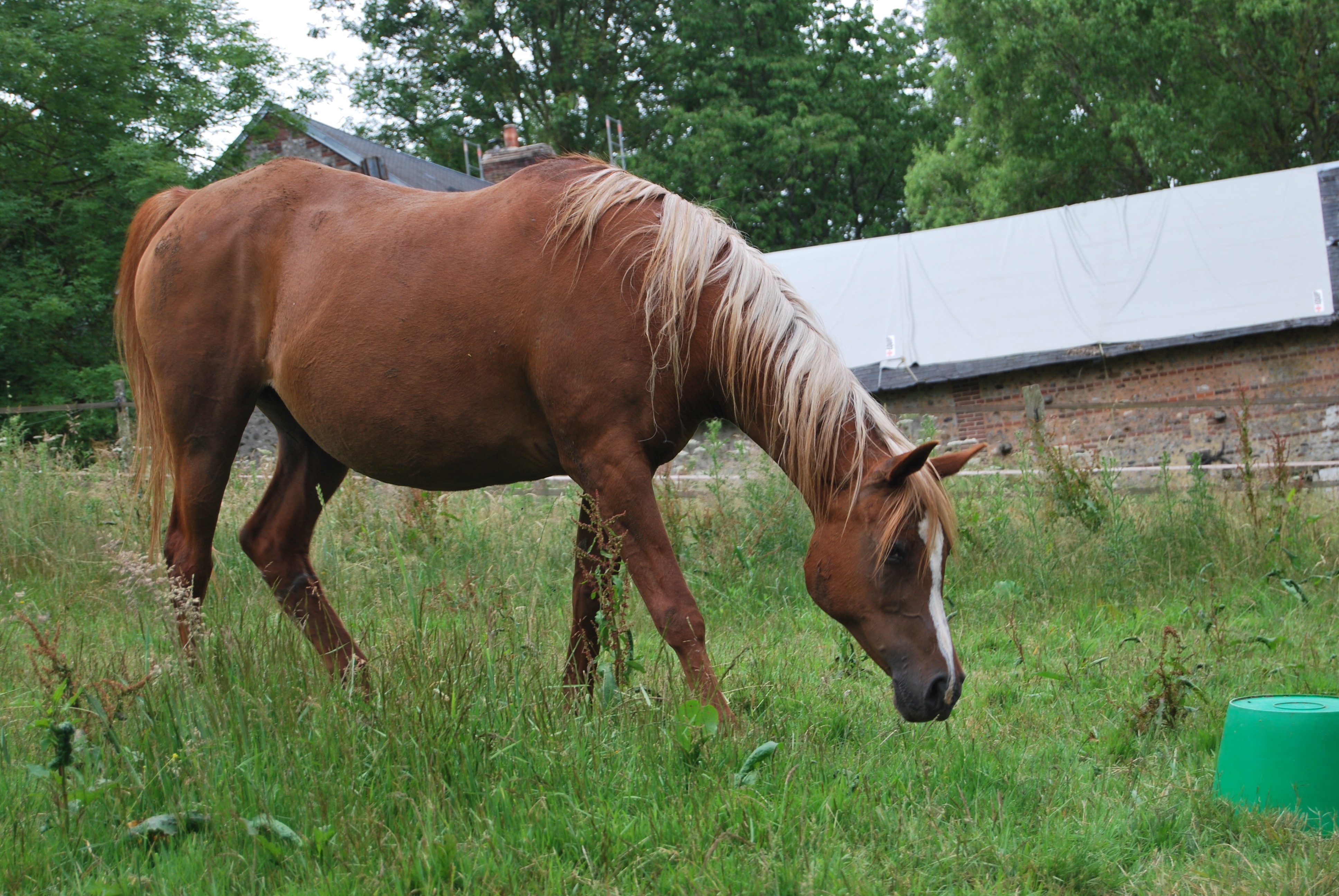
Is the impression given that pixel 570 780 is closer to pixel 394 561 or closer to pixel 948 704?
pixel 948 704

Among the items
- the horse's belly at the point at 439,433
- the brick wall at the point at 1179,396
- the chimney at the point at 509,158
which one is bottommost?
the brick wall at the point at 1179,396

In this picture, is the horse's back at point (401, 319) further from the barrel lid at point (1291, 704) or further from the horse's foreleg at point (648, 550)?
the barrel lid at point (1291, 704)

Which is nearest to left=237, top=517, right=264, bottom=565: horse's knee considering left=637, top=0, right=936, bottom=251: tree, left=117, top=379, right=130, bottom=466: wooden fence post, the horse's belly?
the horse's belly

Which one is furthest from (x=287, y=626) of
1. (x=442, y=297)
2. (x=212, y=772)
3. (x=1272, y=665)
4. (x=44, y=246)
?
(x=44, y=246)

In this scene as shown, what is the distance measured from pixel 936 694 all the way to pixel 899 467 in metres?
0.71

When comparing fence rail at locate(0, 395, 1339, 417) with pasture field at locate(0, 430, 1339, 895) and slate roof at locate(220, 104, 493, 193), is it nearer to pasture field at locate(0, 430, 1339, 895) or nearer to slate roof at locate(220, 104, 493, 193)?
pasture field at locate(0, 430, 1339, 895)

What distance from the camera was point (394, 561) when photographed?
655 centimetres

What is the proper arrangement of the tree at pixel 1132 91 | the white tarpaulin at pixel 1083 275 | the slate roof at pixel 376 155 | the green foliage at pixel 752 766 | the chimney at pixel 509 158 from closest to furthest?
the green foliage at pixel 752 766
the white tarpaulin at pixel 1083 275
the chimney at pixel 509 158
the slate roof at pixel 376 155
the tree at pixel 1132 91

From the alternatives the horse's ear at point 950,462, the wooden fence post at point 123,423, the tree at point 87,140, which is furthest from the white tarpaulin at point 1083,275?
the horse's ear at point 950,462

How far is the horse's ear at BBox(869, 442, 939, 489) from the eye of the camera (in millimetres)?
2994

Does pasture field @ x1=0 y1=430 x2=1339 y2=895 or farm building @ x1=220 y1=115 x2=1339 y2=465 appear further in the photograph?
farm building @ x1=220 y1=115 x2=1339 y2=465

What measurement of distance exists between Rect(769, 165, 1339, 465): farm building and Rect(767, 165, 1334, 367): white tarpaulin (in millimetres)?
26

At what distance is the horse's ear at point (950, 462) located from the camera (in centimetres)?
331

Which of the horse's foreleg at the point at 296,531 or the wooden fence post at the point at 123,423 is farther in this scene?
the wooden fence post at the point at 123,423
